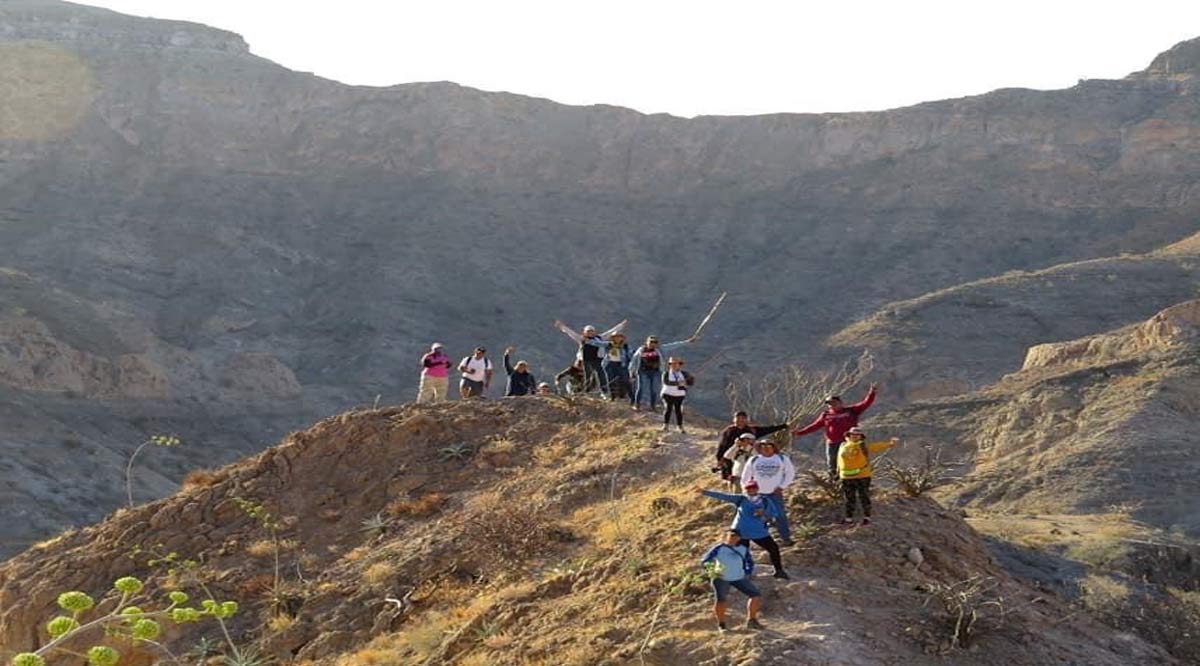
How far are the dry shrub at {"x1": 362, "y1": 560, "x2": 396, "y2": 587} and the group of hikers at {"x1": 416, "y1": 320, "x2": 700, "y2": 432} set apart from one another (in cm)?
349

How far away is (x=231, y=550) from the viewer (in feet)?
45.8

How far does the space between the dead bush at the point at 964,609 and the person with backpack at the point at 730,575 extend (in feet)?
4.50

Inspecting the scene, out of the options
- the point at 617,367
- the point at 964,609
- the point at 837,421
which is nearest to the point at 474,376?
the point at 617,367

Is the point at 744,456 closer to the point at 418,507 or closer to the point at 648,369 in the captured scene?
the point at 418,507

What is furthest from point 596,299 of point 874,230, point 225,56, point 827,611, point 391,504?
point 827,611

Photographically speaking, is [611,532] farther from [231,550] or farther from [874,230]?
[874,230]

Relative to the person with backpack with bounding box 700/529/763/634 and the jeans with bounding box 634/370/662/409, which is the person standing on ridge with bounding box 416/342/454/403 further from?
the person with backpack with bounding box 700/529/763/634

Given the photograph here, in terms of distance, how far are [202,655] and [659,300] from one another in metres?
49.7

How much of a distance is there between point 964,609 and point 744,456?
8.74 ft

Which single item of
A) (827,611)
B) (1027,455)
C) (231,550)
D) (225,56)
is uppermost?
(225,56)

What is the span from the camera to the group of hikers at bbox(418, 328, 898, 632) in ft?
31.1

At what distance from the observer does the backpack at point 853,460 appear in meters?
10.6


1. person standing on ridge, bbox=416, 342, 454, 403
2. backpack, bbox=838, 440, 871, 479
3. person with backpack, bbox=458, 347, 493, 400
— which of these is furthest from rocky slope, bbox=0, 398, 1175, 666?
person with backpack, bbox=458, 347, 493, 400

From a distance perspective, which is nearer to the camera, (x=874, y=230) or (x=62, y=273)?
(x=62, y=273)
